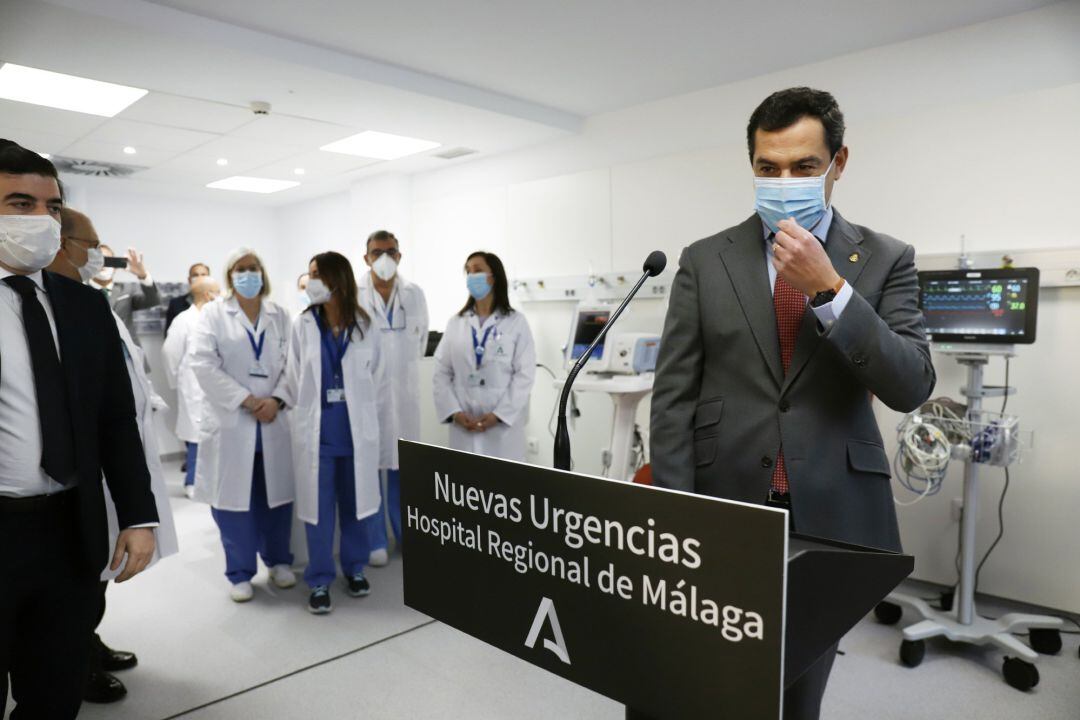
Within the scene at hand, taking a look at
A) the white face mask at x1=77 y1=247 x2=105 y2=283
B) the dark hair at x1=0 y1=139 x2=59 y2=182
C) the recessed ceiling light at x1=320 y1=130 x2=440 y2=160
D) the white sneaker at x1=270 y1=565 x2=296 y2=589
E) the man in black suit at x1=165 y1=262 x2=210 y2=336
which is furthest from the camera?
the man in black suit at x1=165 y1=262 x2=210 y2=336

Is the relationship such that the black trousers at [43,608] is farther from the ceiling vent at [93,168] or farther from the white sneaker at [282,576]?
the ceiling vent at [93,168]

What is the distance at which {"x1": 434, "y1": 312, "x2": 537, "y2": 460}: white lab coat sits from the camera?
3.67 m

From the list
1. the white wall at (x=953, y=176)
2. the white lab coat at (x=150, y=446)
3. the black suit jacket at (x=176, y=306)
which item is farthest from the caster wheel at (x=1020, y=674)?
the black suit jacket at (x=176, y=306)

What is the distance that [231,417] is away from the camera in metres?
3.19

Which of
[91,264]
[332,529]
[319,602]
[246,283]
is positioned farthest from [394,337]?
[91,264]

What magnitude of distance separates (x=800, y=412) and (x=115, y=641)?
120 inches

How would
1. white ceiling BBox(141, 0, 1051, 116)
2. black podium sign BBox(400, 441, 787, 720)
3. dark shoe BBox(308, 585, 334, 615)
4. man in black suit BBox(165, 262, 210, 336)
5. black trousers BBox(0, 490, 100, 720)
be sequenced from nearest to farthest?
black podium sign BBox(400, 441, 787, 720)
black trousers BBox(0, 490, 100, 720)
white ceiling BBox(141, 0, 1051, 116)
dark shoe BBox(308, 585, 334, 615)
man in black suit BBox(165, 262, 210, 336)

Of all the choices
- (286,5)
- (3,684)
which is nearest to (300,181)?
(286,5)

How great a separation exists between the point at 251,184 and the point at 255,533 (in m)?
4.24

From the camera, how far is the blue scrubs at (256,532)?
326 cm

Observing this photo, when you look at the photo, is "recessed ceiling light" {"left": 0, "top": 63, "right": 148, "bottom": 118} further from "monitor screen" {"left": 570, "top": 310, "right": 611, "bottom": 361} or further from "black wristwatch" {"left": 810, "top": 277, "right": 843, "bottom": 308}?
"black wristwatch" {"left": 810, "top": 277, "right": 843, "bottom": 308}

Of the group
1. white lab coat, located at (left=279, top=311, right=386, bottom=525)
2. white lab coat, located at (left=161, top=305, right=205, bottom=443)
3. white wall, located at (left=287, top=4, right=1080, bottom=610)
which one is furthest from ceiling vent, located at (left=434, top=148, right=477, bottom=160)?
white lab coat, located at (left=279, top=311, right=386, bottom=525)

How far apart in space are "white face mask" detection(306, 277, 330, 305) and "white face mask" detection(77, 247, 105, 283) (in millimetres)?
845

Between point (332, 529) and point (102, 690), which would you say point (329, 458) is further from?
point (102, 690)
